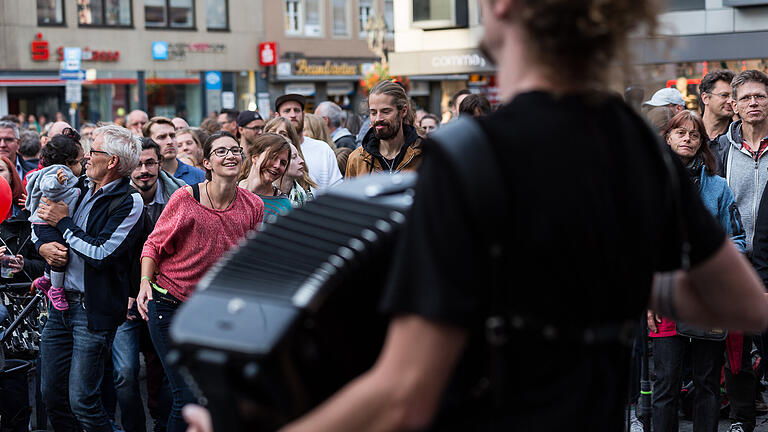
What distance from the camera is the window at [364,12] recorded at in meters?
43.0

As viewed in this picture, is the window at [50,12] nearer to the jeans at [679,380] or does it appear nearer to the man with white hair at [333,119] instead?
the man with white hair at [333,119]

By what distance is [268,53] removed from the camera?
39.4 m

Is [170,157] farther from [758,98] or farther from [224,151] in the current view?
[758,98]

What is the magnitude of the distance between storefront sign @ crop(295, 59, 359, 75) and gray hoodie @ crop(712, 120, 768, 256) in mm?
34742

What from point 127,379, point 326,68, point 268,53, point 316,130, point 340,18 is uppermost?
point 340,18

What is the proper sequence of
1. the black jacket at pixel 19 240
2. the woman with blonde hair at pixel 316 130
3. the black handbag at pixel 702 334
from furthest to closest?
the woman with blonde hair at pixel 316 130 → the black jacket at pixel 19 240 → the black handbag at pixel 702 334

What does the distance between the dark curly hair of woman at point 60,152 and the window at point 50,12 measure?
2850 cm

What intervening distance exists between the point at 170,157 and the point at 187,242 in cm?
348

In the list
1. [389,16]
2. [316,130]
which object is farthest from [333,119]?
[389,16]

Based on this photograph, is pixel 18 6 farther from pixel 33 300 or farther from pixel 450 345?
pixel 450 345

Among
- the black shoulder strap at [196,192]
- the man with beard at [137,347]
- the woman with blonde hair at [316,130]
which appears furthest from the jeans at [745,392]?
the woman with blonde hair at [316,130]

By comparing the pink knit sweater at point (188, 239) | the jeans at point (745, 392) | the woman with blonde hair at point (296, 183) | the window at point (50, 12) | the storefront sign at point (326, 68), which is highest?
the window at point (50, 12)

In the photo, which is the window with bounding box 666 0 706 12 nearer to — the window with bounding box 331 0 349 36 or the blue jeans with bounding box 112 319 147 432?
the blue jeans with bounding box 112 319 147 432

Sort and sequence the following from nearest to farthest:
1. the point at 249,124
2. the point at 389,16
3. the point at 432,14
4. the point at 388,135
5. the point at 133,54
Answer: the point at 388,135
the point at 249,124
the point at 432,14
the point at 133,54
the point at 389,16
